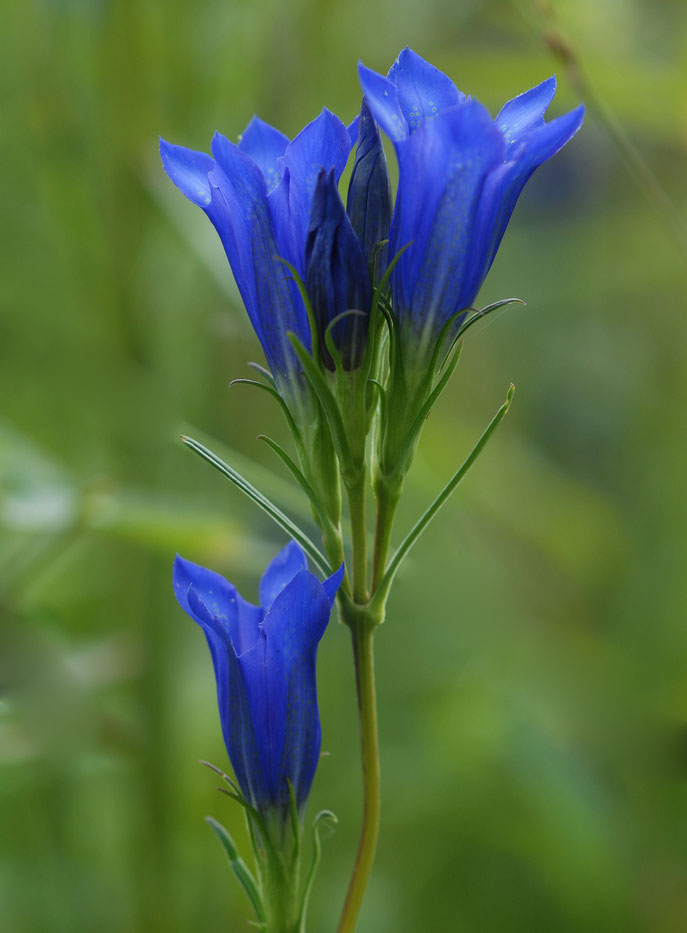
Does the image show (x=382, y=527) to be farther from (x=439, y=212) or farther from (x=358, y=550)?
(x=439, y=212)

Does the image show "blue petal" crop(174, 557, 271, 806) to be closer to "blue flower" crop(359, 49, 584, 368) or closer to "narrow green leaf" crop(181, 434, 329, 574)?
"narrow green leaf" crop(181, 434, 329, 574)

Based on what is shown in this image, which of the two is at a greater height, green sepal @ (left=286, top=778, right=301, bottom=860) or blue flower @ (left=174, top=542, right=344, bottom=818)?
blue flower @ (left=174, top=542, right=344, bottom=818)

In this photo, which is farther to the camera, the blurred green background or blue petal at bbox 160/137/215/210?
the blurred green background

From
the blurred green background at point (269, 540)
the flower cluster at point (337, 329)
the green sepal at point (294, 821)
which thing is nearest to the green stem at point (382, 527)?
the flower cluster at point (337, 329)

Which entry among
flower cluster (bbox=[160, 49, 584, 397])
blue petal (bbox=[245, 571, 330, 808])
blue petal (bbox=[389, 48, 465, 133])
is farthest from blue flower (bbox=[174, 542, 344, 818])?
blue petal (bbox=[389, 48, 465, 133])

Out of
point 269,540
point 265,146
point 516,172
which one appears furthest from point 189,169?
point 269,540

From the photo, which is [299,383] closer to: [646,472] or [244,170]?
[244,170]
